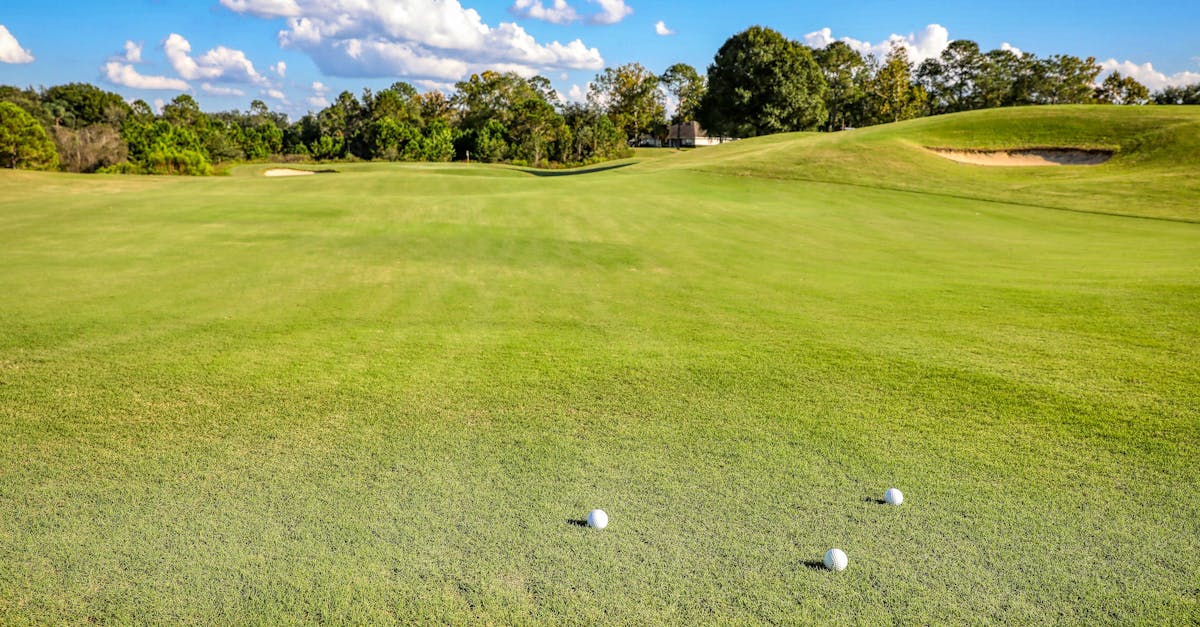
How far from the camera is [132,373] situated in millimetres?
7266

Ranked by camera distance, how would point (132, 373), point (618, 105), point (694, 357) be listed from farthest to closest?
point (618, 105), point (694, 357), point (132, 373)

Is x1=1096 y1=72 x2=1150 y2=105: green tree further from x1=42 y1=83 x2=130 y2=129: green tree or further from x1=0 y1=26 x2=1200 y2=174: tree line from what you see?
x1=42 y1=83 x2=130 y2=129: green tree

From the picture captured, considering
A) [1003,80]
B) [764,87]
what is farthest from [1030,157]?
[1003,80]

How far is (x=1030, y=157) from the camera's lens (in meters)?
34.8

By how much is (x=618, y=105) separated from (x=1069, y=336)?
343 ft

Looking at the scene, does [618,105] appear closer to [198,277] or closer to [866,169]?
[866,169]

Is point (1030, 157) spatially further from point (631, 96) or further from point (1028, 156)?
point (631, 96)

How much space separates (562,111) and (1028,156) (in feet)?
214

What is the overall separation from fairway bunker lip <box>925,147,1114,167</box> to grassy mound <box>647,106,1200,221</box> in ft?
1.07

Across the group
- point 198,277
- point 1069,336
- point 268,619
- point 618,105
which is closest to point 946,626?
point 268,619

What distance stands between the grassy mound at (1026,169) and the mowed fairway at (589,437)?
13.4 meters

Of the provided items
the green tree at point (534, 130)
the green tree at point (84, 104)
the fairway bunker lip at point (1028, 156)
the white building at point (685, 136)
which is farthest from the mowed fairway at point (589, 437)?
the white building at point (685, 136)

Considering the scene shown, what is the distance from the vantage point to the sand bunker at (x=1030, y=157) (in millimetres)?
33406

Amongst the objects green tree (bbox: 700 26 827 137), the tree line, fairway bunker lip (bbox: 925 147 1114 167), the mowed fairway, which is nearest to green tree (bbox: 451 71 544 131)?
the tree line
